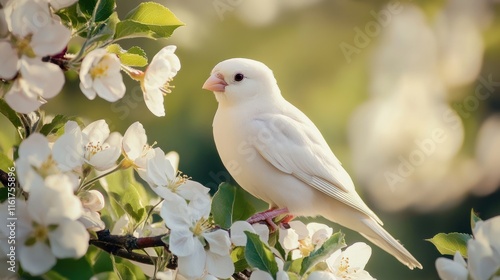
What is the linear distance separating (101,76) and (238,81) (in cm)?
44

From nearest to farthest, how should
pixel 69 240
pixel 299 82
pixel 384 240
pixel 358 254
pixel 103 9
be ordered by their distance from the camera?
pixel 69 240 < pixel 103 9 < pixel 358 254 < pixel 384 240 < pixel 299 82

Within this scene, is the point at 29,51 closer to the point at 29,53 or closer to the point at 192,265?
the point at 29,53

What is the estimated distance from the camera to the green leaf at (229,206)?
1.72 ft

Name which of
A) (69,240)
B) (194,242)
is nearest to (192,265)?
(194,242)

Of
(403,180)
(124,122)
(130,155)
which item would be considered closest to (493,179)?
(403,180)

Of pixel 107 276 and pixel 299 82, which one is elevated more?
pixel 107 276

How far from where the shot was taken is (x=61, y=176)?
387mm

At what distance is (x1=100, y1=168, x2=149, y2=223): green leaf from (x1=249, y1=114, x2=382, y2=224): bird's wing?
21cm

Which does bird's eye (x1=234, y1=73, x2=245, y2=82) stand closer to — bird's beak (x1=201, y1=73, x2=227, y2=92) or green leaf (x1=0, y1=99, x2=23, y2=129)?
bird's beak (x1=201, y1=73, x2=227, y2=92)

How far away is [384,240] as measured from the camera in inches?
32.2

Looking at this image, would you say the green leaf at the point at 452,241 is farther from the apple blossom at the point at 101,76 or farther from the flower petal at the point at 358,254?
the apple blossom at the point at 101,76

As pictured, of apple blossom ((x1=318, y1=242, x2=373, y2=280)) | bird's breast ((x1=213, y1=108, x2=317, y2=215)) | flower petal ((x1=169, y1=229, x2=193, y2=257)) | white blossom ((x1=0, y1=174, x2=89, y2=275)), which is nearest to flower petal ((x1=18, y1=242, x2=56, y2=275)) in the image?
white blossom ((x1=0, y1=174, x2=89, y2=275))

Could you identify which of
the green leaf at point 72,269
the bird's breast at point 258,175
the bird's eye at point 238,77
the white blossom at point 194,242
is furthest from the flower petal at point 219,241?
the bird's eye at point 238,77

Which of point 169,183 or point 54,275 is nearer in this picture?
point 54,275
